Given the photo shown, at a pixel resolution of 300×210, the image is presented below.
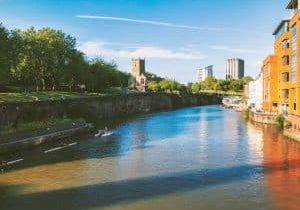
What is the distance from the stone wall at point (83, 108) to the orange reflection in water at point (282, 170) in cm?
3862

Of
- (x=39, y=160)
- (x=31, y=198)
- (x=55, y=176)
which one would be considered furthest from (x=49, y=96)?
(x=31, y=198)

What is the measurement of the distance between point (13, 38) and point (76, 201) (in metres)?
79.4

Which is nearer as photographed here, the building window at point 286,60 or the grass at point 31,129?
the grass at point 31,129

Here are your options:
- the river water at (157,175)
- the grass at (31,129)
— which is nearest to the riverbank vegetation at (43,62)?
the grass at (31,129)

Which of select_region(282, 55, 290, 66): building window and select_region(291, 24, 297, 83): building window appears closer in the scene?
select_region(291, 24, 297, 83): building window

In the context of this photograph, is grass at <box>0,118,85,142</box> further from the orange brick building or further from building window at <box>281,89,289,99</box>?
building window at <box>281,89,289,99</box>

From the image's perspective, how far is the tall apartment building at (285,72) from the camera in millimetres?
83250

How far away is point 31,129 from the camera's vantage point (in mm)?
72250

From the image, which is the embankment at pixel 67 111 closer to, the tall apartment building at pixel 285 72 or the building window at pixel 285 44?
the tall apartment building at pixel 285 72

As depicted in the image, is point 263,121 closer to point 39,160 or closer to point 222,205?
point 39,160

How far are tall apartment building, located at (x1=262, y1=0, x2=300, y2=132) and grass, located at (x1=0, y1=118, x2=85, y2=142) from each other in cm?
3738

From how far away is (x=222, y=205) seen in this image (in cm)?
3716

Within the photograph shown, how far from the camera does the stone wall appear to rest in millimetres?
78438

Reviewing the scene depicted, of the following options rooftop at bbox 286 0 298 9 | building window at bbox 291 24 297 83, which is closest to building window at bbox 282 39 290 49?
rooftop at bbox 286 0 298 9
